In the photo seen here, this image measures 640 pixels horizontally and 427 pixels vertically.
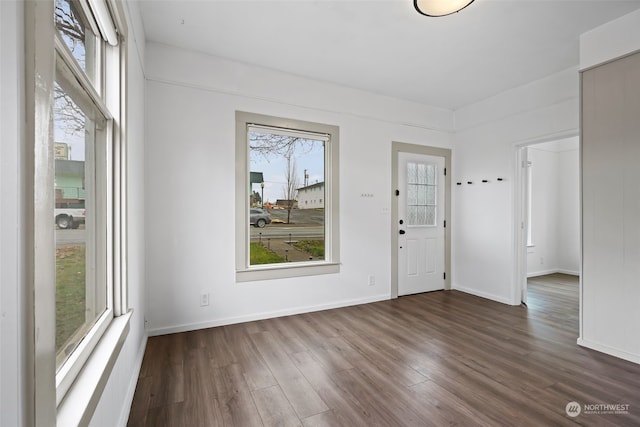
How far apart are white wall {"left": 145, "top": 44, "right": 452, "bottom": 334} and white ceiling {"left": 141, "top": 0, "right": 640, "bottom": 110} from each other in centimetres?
23

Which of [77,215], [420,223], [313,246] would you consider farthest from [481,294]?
[77,215]

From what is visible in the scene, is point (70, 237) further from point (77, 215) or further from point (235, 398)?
point (235, 398)

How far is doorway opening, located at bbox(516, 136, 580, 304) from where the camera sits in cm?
568

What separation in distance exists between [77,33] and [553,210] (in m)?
7.42

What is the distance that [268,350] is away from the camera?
2.65 meters

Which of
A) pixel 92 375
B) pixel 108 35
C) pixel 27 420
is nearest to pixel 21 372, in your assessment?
pixel 27 420

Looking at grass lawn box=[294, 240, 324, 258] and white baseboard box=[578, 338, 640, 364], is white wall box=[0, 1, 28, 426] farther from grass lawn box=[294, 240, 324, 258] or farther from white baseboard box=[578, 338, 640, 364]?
white baseboard box=[578, 338, 640, 364]

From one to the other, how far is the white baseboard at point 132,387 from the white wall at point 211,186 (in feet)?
1.60

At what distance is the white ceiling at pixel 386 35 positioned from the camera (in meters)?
2.42

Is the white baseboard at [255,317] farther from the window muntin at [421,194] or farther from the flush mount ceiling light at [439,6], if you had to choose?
the flush mount ceiling light at [439,6]

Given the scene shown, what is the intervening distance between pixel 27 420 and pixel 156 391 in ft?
5.51

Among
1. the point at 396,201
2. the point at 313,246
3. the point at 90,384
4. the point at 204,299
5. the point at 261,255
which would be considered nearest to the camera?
the point at 90,384

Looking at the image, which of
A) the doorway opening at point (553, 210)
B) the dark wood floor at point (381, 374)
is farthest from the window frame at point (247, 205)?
the doorway opening at point (553, 210)

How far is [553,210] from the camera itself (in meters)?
5.95
